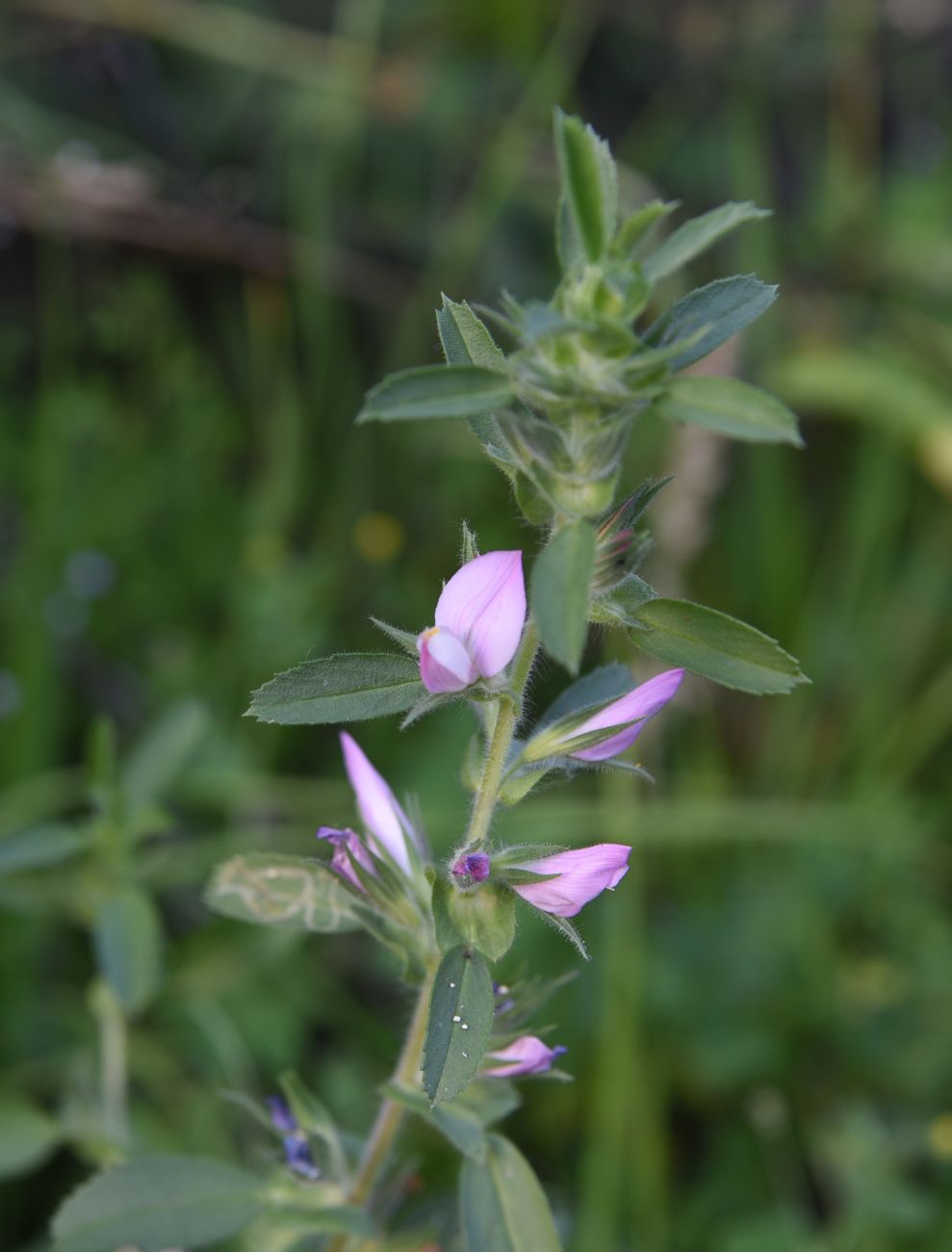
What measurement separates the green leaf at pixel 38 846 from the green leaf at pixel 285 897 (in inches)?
12.8

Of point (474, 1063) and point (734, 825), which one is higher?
point (474, 1063)

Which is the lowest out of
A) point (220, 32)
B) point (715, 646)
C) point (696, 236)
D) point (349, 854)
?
point (349, 854)

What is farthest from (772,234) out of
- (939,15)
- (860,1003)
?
(860,1003)

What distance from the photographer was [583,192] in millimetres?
684

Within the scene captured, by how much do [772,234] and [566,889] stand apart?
8.37 ft

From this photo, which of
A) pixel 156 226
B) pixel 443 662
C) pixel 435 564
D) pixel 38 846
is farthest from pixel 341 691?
pixel 156 226

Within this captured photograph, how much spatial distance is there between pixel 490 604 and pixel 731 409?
191 mm

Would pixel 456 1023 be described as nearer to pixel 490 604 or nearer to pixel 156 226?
pixel 490 604

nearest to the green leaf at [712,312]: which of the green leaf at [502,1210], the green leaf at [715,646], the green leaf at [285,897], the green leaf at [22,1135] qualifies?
the green leaf at [715,646]

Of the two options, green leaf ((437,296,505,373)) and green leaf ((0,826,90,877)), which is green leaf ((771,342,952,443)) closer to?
green leaf ((0,826,90,877))

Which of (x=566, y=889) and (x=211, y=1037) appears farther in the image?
(x=211, y=1037)

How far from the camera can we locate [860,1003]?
2.07 meters

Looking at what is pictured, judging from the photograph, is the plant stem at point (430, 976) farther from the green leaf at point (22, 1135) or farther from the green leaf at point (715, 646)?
the green leaf at point (22, 1135)

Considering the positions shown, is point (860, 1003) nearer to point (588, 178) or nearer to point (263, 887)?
point (263, 887)
